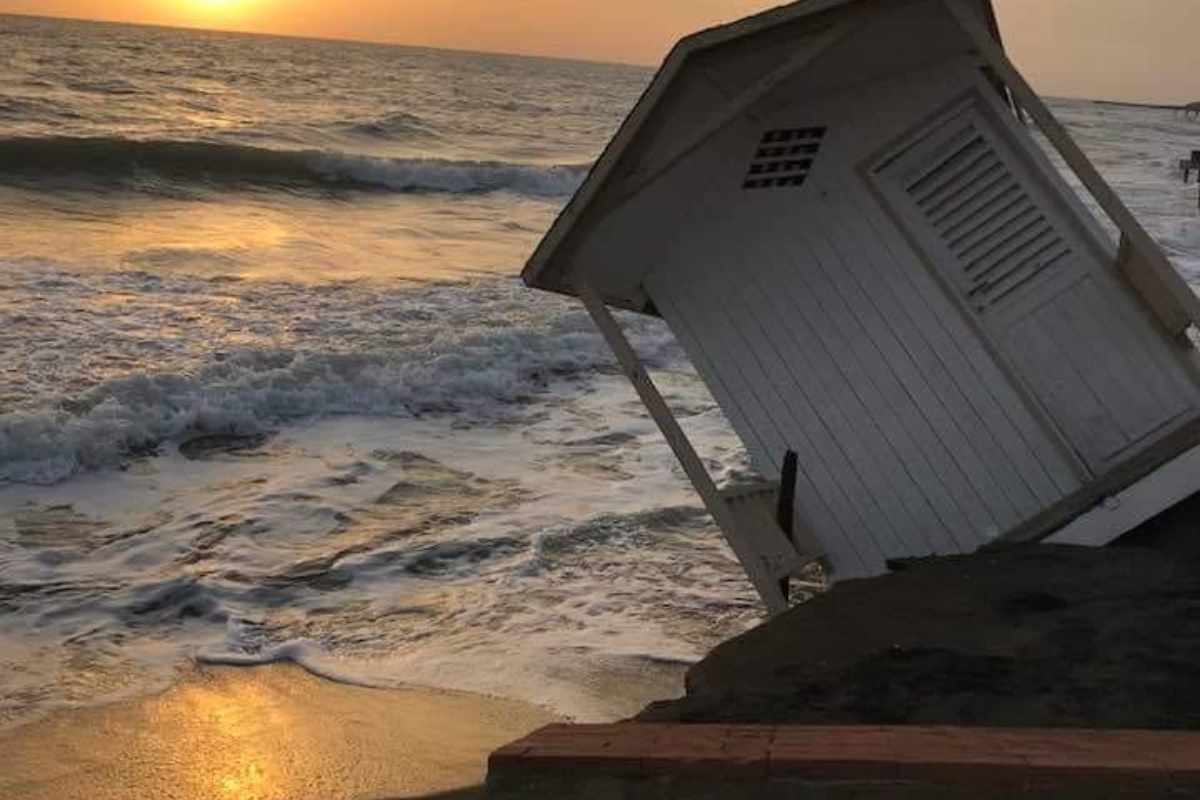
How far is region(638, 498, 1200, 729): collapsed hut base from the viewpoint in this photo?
14.9ft

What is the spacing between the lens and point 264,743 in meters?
6.27

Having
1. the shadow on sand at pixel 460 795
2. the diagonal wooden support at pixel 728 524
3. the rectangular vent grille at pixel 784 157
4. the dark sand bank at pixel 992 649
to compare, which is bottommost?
the dark sand bank at pixel 992 649

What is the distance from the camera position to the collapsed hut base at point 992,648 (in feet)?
14.9

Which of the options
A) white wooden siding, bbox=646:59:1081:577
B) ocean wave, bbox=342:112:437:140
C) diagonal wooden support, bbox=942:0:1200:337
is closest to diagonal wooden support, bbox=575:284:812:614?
white wooden siding, bbox=646:59:1081:577

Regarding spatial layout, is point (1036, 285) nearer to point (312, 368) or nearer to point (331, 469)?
point (331, 469)

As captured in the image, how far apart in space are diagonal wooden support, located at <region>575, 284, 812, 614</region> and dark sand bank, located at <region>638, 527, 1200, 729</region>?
28 centimetres

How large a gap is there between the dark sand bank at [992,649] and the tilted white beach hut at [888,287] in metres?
0.37

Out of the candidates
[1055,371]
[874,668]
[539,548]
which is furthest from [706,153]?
[539,548]

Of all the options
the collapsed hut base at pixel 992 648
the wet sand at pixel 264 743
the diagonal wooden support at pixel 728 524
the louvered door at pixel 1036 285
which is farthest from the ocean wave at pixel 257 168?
the collapsed hut base at pixel 992 648

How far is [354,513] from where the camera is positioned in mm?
10273

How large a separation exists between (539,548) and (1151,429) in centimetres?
457

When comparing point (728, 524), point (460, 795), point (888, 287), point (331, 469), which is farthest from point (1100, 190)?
point (331, 469)

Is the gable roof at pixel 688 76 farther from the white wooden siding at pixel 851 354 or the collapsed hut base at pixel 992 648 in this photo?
the collapsed hut base at pixel 992 648

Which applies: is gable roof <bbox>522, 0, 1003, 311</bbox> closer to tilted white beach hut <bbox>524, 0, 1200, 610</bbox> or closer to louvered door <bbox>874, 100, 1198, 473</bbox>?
tilted white beach hut <bbox>524, 0, 1200, 610</bbox>
